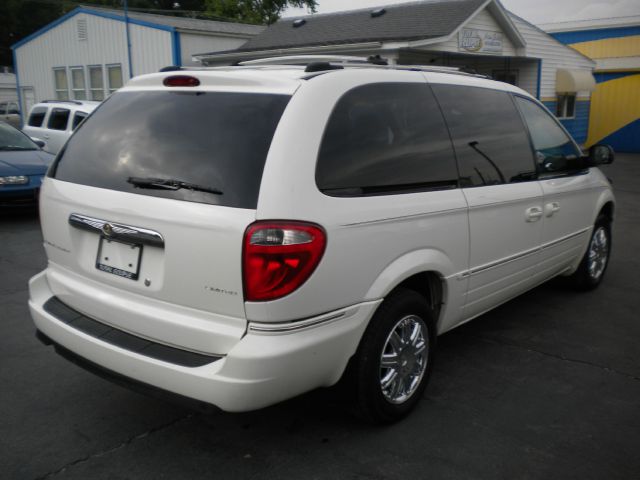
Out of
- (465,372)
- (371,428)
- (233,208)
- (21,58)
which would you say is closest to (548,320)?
(465,372)

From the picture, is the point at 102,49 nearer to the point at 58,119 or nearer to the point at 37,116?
the point at 37,116

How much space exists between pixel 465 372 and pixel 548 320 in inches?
54.8

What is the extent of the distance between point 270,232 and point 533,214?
93.8 inches

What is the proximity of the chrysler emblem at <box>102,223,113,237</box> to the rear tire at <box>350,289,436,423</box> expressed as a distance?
130cm

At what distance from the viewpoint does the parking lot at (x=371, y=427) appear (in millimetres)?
2930

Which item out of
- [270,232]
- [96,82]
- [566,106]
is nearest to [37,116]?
[96,82]

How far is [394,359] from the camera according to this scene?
3.23 metres

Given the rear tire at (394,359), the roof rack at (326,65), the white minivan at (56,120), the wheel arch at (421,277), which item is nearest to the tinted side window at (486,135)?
the roof rack at (326,65)

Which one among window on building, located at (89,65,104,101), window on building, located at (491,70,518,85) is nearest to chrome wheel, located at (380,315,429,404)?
window on building, located at (491,70,518,85)

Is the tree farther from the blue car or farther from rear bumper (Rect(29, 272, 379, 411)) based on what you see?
rear bumper (Rect(29, 272, 379, 411))

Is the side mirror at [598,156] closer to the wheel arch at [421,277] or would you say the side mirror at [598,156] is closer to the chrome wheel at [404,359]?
the wheel arch at [421,277]

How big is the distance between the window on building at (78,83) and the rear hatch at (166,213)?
22.4 m

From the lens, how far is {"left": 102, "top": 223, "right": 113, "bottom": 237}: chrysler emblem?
113 inches

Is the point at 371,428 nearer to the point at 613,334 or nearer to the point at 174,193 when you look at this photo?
the point at 174,193
